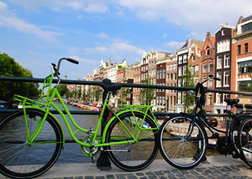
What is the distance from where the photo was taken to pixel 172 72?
40906mm

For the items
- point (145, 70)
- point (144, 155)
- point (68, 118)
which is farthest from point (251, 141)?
point (145, 70)

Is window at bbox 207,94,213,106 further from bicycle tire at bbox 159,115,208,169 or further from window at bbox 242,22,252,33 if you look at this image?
bicycle tire at bbox 159,115,208,169

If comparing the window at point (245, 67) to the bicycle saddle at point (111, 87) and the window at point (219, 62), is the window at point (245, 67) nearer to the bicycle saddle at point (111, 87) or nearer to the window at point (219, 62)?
the window at point (219, 62)

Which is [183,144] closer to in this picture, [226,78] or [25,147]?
[25,147]

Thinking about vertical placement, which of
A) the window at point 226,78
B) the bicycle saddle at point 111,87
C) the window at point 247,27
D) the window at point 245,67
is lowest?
the bicycle saddle at point 111,87

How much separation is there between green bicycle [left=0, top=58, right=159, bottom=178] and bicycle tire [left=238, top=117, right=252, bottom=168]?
1.20 metres

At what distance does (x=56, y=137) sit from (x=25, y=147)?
326 millimetres

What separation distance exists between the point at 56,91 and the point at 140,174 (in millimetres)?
1361

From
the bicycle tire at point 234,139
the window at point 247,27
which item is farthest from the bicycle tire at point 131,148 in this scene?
the window at point 247,27

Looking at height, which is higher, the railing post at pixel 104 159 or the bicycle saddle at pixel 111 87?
the bicycle saddle at pixel 111 87

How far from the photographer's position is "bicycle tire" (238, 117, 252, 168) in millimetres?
2791

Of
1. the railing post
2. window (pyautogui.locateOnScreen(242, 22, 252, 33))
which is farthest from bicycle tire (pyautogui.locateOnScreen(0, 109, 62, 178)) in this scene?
window (pyautogui.locateOnScreen(242, 22, 252, 33))

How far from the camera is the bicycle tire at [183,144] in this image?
2643mm

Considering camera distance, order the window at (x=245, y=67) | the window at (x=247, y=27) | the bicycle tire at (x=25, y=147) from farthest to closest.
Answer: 1. the window at (x=247, y=27)
2. the window at (x=245, y=67)
3. the bicycle tire at (x=25, y=147)
